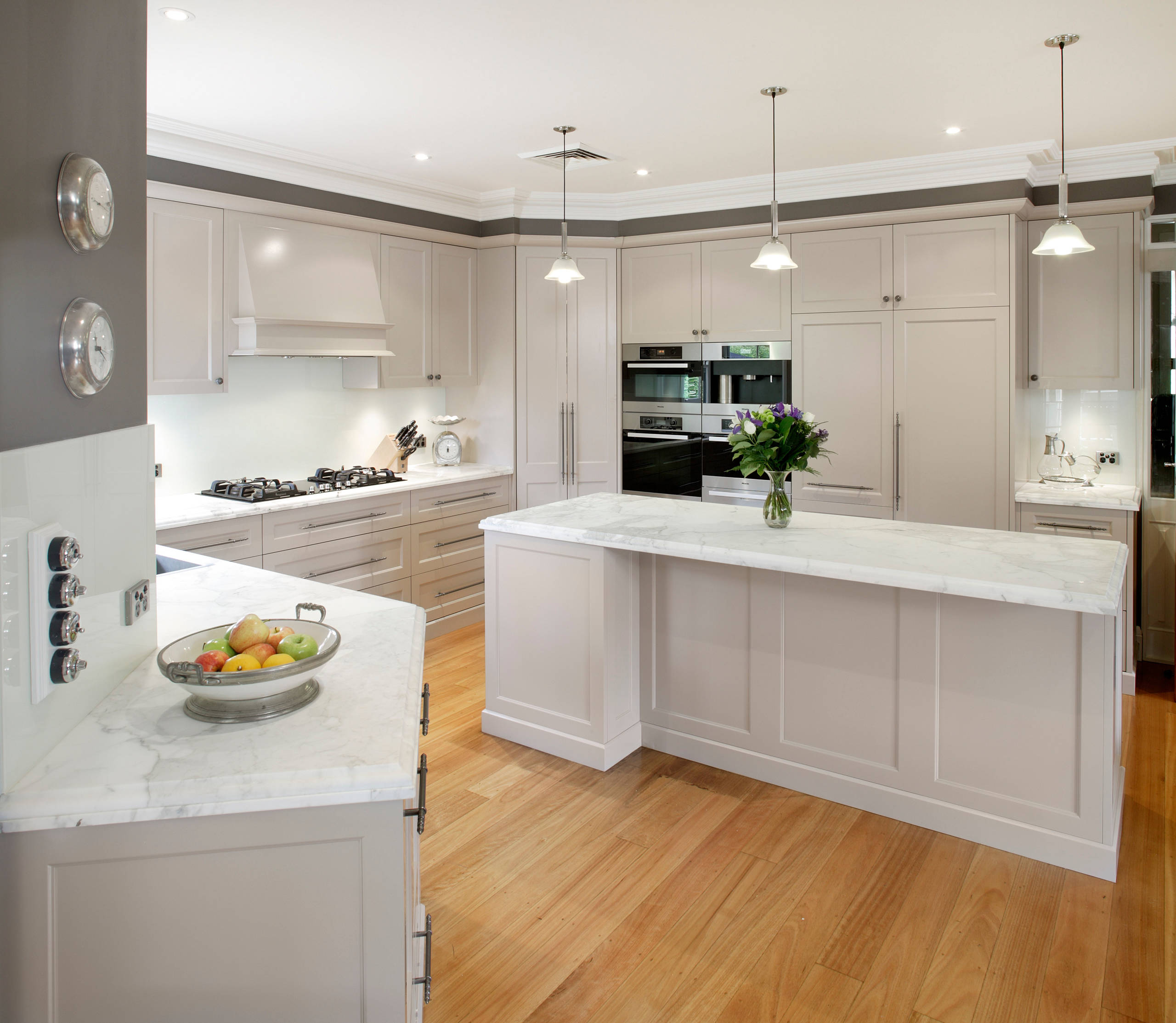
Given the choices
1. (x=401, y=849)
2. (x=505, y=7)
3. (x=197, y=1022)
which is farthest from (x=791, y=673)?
(x=505, y=7)

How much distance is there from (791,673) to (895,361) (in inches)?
92.0

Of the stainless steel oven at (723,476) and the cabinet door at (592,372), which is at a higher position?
the cabinet door at (592,372)

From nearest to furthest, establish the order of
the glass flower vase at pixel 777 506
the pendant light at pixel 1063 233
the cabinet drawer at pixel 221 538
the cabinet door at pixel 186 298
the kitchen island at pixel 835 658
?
the kitchen island at pixel 835 658
the pendant light at pixel 1063 233
the glass flower vase at pixel 777 506
the cabinet drawer at pixel 221 538
the cabinet door at pixel 186 298

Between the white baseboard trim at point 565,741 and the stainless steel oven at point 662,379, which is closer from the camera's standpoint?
the white baseboard trim at point 565,741

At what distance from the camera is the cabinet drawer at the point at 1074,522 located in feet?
13.3

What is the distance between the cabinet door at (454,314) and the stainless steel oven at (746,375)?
148 cm

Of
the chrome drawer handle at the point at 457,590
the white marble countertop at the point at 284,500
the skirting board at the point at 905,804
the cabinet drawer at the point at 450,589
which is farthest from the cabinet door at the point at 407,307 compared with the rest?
the skirting board at the point at 905,804

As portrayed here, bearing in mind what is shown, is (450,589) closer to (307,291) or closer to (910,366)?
(307,291)

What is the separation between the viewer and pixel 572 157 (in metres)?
4.36

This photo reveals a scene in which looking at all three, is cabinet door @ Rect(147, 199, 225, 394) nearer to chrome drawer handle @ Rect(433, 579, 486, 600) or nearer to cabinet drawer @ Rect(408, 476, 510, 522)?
cabinet drawer @ Rect(408, 476, 510, 522)

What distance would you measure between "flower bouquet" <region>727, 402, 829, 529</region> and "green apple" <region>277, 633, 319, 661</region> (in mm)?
1816

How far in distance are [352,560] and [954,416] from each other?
3237 millimetres

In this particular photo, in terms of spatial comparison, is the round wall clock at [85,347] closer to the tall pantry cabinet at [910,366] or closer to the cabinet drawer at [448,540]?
the cabinet drawer at [448,540]

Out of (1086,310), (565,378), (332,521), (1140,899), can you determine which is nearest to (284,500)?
(332,521)
